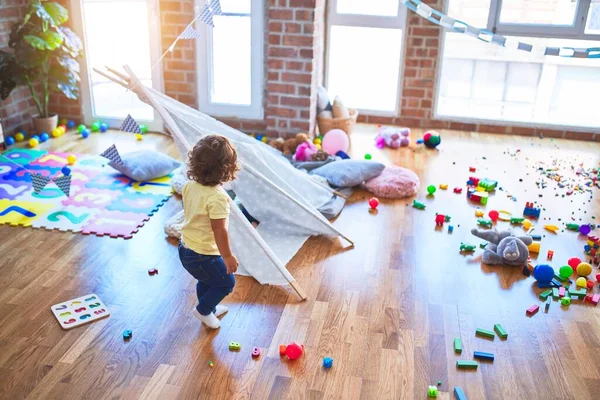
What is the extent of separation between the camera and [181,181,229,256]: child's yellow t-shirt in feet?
6.90

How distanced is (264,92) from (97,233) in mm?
1998

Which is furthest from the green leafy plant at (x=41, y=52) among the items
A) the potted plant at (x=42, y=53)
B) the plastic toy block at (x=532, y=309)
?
the plastic toy block at (x=532, y=309)

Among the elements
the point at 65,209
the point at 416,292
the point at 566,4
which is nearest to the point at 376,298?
the point at 416,292

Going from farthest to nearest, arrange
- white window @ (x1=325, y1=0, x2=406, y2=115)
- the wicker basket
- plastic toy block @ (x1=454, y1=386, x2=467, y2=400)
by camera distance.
A: white window @ (x1=325, y1=0, x2=406, y2=115), the wicker basket, plastic toy block @ (x1=454, y1=386, x2=467, y2=400)

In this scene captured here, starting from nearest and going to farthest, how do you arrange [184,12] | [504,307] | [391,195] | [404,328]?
[404,328]
[504,307]
[391,195]
[184,12]

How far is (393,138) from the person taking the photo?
469 centimetres

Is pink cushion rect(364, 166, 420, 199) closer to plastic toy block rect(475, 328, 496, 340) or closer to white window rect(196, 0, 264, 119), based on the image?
white window rect(196, 0, 264, 119)

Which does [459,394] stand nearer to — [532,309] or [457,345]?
[457,345]

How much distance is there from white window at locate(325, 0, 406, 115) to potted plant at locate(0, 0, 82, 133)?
2.10 meters

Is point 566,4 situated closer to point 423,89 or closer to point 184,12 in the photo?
point 423,89

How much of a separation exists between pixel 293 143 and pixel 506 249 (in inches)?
72.1

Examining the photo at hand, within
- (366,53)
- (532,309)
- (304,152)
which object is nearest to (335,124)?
(304,152)

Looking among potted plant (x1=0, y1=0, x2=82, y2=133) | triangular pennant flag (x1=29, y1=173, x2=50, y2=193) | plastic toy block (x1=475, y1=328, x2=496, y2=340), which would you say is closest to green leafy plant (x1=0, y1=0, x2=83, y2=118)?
potted plant (x1=0, y1=0, x2=82, y2=133)

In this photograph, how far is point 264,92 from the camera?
4688 mm
